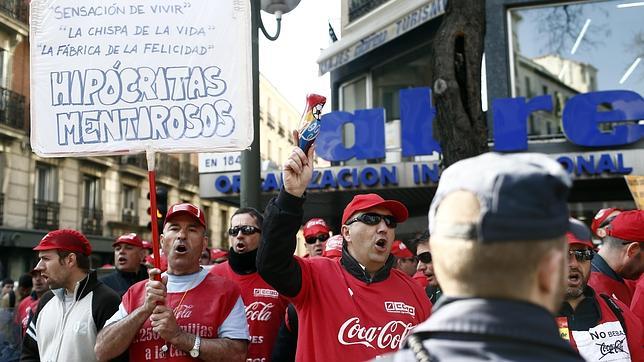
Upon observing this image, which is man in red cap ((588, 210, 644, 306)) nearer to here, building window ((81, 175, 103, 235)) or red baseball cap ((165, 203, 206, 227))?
red baseball cap ((165, 203, 206, 227))

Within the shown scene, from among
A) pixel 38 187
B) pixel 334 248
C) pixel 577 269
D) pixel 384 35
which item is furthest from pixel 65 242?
pixel 38 187

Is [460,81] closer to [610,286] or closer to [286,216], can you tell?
[610,286]

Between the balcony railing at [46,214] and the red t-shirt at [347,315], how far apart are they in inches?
922

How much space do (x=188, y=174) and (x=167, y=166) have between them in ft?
8.58

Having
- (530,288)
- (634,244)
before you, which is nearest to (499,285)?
(530,288)

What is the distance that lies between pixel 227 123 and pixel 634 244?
117 inches

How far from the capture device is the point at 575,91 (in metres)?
13.7

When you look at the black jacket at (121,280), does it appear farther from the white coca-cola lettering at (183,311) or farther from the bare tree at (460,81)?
the bare tree at (460,81)

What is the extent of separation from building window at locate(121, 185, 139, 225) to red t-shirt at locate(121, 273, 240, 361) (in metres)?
28.8

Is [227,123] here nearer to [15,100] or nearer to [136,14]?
[136,14]

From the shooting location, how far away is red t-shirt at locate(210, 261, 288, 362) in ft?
15.0

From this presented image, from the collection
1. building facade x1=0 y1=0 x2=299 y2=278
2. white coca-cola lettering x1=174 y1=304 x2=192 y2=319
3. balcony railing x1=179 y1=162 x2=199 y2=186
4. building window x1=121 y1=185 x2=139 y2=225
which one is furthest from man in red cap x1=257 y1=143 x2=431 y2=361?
balcony railing x1=179 y1=162 x2=199 y2=186

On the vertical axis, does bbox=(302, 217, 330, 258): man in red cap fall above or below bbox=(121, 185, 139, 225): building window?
below

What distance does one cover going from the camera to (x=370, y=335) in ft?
11.2
